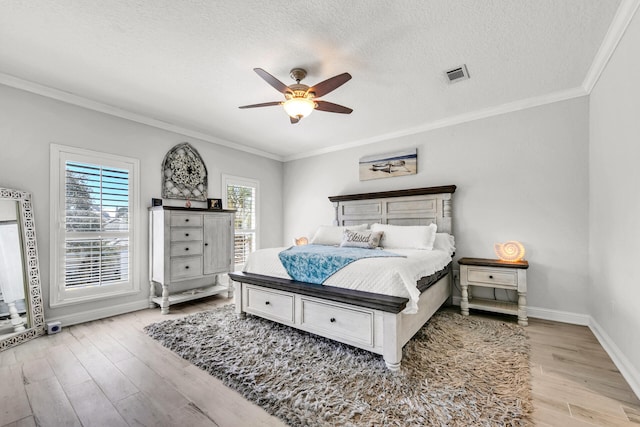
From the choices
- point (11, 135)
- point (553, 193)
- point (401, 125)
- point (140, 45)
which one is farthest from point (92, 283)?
point (553, 193)

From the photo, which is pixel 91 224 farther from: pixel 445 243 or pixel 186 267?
pixel 445 243

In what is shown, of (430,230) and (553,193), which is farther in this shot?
(430,230)

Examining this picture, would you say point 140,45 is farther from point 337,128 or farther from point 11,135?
point 337,128

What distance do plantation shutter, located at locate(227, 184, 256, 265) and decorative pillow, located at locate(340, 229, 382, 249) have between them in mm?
2222

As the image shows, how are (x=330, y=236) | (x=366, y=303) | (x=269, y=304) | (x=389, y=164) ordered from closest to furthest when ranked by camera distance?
(x=366, y=303)
(x=269, y=304)
(x=330, y=236)
(x=389, y=164)

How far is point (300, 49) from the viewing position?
2.30m

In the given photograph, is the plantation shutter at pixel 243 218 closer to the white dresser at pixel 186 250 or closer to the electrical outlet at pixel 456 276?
the white dresser at pixel 186 250

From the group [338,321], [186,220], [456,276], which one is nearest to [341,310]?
[338,321]

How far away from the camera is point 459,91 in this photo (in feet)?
10.0

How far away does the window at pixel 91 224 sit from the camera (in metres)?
3.01

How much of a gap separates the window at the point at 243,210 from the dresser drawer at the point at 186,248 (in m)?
1.07

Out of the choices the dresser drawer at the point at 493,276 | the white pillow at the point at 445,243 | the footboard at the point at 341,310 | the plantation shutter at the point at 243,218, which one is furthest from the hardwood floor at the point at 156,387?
the plantation shutter at the point at 243,218

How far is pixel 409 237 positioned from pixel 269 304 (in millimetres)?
1861

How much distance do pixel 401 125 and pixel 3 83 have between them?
14.8ft
